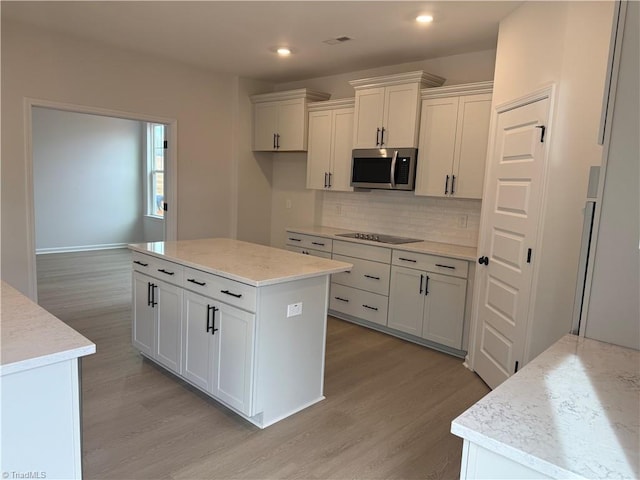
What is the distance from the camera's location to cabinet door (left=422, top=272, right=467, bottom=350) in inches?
147

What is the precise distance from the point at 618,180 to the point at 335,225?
12.8ft

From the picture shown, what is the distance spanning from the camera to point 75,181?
8008mm

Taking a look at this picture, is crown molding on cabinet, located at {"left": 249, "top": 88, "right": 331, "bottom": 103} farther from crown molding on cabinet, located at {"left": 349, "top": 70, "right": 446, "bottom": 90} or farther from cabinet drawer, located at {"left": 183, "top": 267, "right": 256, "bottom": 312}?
cabinet drawer, located at {"left": 183, "top": 267, "right": 256, "bottom": 312}

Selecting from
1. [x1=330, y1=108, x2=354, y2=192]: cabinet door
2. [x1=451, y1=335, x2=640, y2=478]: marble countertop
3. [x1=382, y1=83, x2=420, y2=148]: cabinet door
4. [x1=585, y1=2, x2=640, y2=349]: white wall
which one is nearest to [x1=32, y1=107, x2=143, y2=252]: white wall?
[x1=330, y1=108, x2=354, y2=192]: cabinet door

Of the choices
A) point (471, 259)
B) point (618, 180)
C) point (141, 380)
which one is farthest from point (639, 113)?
point (141, 380)

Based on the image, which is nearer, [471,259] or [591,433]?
[591,433]

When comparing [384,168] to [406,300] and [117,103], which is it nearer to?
[406,300]

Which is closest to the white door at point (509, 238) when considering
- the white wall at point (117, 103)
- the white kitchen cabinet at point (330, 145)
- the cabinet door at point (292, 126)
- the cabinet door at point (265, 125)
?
the white kitchen cabinet at point (330, 145)

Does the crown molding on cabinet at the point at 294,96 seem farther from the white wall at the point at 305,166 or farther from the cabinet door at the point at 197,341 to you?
the cabinet door at the point at 197,341

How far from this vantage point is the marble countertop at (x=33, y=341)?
131 centimetres

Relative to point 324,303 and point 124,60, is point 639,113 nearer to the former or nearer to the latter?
point 324,303

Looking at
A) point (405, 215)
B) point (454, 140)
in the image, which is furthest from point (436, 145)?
point (405, 215)

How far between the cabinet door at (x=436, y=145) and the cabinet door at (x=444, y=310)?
32.1 inches

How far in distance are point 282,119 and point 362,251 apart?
2009 millimetres
